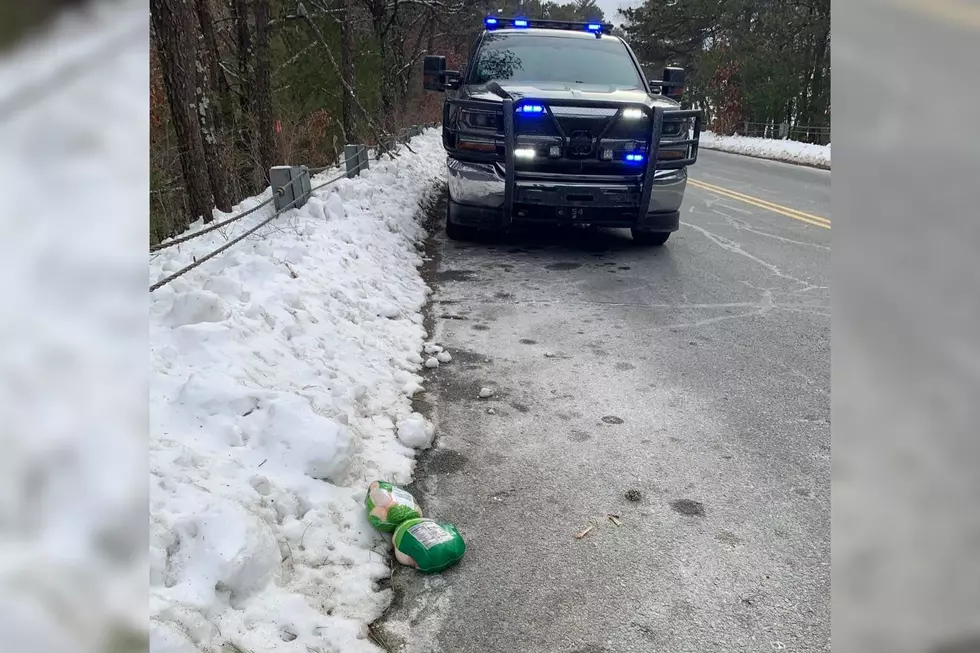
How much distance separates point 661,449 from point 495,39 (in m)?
5.72

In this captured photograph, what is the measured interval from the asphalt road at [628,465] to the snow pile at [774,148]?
1304 cm

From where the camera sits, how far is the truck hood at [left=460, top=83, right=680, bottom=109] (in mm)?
6195

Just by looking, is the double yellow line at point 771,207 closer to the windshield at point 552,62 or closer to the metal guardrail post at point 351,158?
the windshield at point 552,62

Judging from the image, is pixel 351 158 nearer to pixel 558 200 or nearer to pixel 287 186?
pixel 287 186

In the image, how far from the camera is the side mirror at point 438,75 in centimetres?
746

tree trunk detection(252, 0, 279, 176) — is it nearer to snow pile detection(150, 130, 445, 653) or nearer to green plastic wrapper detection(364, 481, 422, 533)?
snow pile detection(150, 130, 445, 653)

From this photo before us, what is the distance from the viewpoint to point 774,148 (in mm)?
24266

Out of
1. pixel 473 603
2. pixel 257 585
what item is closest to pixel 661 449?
pixel 473 603

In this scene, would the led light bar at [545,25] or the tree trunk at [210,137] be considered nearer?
the tree trunk at [210,137]

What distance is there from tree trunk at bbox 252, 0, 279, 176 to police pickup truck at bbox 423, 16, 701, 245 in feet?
7.37
